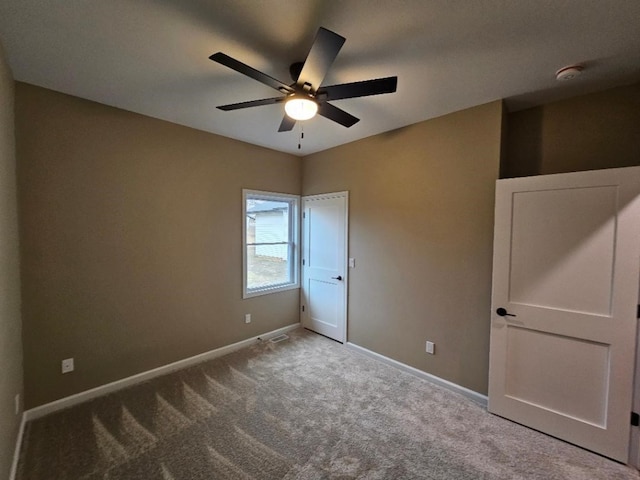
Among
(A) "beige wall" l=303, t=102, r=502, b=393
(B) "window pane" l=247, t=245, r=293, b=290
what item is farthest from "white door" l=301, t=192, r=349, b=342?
(B) "window pane" l=247, t=245, r=293, b=290

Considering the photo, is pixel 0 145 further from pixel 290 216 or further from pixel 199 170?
pixel 290 216

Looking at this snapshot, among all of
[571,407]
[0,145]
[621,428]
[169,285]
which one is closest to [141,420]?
[169,285]

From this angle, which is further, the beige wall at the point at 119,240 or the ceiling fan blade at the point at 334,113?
the beige wall at the point at 119,240

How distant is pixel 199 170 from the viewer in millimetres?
3113

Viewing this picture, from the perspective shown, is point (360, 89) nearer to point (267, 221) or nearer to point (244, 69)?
point (244, 69)

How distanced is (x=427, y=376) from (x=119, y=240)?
11.3 feet

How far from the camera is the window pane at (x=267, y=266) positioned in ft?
12.4

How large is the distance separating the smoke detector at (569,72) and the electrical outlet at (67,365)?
4600 millimetres

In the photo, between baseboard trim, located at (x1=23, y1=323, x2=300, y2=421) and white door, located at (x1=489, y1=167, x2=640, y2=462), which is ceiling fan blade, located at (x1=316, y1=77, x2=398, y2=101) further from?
baseboard trim, located at (x1=23, y1=323, x2=300, y2=421)

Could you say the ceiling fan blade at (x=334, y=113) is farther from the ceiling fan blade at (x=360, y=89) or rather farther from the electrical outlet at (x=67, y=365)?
the electrical outlet at (x=67, y=365)

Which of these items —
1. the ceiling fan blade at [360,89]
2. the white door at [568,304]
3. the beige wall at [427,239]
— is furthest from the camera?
the beige wall at [427,239]

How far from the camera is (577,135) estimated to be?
2.25 m

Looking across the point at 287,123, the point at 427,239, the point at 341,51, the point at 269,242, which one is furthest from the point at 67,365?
the point at 427,239

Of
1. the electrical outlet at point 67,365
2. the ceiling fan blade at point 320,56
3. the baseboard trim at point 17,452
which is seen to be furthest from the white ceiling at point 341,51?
the baseboard trim at point 17,452
